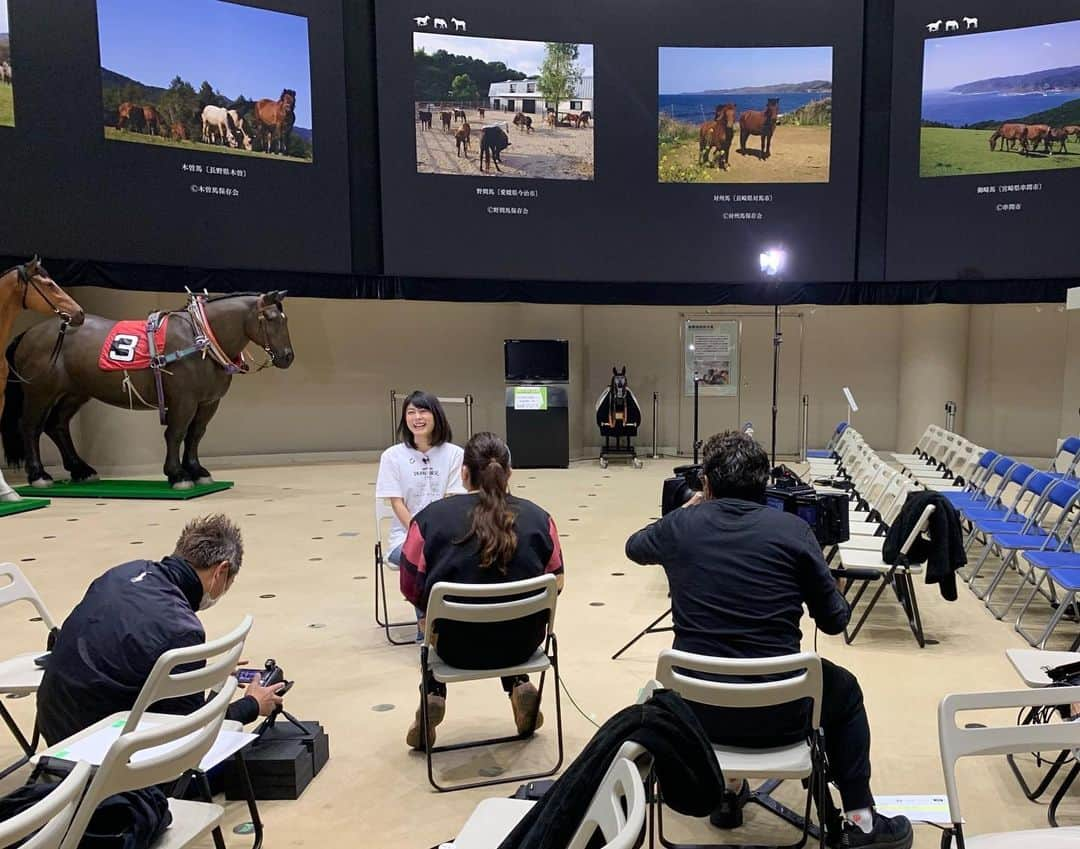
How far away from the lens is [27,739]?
3459 millimetres

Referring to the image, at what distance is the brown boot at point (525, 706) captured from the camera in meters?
3.46

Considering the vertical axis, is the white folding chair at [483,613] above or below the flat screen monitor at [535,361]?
below

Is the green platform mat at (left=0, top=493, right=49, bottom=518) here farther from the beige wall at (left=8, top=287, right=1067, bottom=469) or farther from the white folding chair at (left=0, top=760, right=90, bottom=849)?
the white folding chair at (left=0, top=760, right=90, bottom=849)

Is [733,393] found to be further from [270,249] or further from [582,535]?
[270,249]

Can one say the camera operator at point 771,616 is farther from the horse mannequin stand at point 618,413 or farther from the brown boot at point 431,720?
the horse mannequin stand at point 618,413

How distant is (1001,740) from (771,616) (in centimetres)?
68

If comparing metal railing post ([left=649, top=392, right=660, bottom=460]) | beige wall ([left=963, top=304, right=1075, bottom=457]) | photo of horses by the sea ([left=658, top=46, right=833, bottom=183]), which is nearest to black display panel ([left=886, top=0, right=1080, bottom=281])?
photo of horses by the sea ([left=658, top=46, right=833, bottom=183])

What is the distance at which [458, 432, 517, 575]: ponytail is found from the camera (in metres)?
3.08

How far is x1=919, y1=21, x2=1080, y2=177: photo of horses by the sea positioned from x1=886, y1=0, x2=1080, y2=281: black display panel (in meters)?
0.01

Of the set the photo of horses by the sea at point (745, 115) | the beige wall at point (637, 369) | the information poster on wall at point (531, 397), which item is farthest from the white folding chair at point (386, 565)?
the photo of horses by the sea at point (745, 115)

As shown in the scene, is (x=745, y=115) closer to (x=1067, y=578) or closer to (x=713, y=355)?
(x=713, y=355)

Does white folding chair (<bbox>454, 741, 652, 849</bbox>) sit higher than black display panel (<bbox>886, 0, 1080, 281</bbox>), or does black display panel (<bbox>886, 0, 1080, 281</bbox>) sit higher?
black display panel (<bbox>886, 0, 1080, 281</bbox>)

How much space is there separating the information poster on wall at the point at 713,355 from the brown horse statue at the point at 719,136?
2.46m

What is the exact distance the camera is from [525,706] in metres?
3.47
